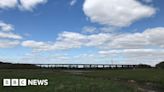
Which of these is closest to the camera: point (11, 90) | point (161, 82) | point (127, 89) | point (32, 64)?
point (11, 90)

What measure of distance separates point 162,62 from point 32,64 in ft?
151

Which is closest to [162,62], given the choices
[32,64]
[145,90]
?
[32,64]

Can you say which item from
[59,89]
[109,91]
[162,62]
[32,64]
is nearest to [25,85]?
[59,89]

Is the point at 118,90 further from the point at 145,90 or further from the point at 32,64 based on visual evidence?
the point at 32,64

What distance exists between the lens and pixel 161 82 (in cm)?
3909

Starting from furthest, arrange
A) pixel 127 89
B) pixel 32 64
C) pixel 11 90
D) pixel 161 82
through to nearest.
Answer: pixel 32 64, pixel 161 82, pixel 127 89, pixel 11 90

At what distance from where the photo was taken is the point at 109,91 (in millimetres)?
29859

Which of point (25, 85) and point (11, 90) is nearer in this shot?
point (11, 90)

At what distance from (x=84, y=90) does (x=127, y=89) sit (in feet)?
16.8

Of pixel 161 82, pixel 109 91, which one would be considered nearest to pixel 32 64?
pixel 161 82

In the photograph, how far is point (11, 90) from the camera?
29266 mm

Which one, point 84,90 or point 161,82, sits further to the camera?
point 161,82

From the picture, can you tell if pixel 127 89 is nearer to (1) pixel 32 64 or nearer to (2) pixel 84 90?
(2) pixel 84 90

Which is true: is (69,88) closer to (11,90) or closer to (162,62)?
(11,90)
